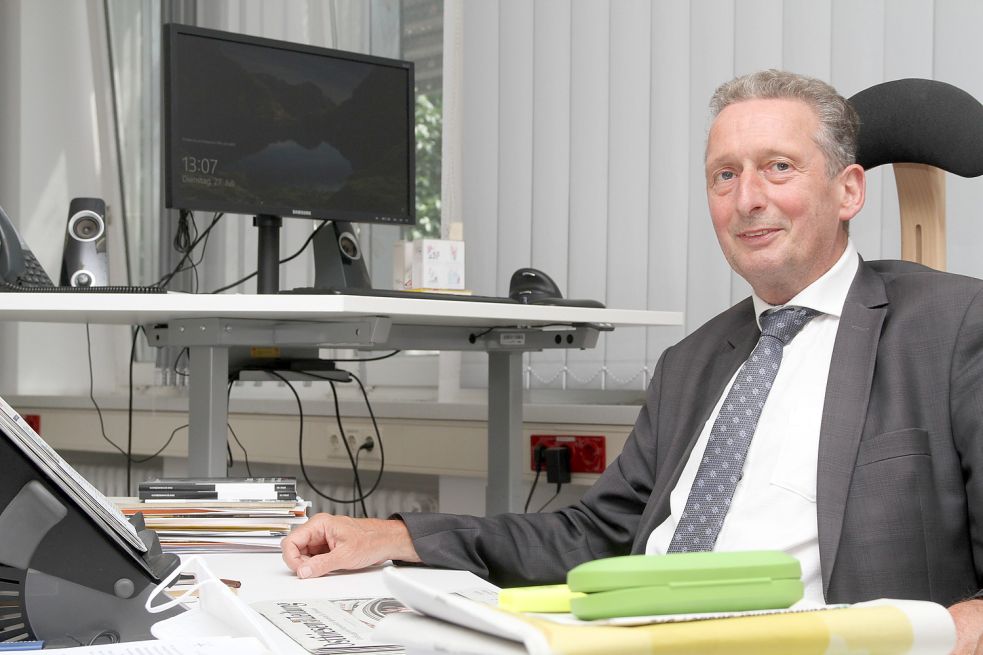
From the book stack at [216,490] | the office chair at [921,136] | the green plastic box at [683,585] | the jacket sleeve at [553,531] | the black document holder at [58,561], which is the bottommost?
the jacket sleeve at [553,531]

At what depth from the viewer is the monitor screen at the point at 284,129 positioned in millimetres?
1986

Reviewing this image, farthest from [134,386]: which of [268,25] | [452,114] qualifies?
[452,114]

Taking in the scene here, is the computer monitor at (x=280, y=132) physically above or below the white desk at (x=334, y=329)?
above

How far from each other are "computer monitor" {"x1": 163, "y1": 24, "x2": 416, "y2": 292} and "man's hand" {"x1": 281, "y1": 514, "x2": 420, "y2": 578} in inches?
38.7

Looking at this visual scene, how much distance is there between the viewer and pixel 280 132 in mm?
2082

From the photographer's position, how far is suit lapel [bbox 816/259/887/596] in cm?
112

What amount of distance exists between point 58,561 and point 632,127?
2034mm

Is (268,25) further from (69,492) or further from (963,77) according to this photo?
(69,492)

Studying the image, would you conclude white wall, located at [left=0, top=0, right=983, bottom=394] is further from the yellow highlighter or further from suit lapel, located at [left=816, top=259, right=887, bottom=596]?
the yellow highlighter

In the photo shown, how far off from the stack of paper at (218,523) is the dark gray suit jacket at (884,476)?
20cm

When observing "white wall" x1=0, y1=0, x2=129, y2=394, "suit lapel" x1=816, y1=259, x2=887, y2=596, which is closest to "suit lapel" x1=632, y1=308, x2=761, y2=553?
"suit lapel" x1=816, y1=259, x2=887, y2=596

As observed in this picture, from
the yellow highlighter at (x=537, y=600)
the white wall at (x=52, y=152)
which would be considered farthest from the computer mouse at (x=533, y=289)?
the white wall at (x=52, y=152)

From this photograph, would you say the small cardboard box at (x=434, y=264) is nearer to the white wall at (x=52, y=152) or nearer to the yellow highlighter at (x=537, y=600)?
the yellow highlighter at (x=537, y=600)

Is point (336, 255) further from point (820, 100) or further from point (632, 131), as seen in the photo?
point (820, 100)
